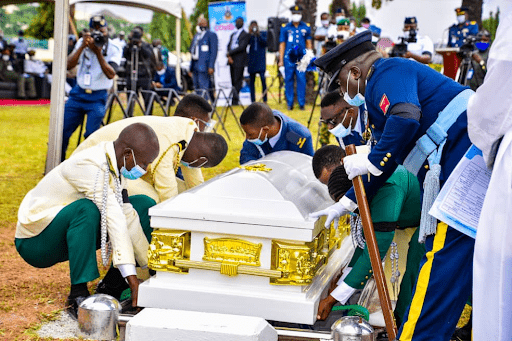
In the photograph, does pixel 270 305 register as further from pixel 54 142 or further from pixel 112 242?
pixel 54 142

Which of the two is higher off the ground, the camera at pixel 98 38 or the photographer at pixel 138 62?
the camera at pixel 98 38

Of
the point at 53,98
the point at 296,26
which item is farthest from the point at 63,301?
the point at 296,26

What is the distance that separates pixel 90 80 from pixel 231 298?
455 cm

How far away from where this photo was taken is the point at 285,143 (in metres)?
5.01

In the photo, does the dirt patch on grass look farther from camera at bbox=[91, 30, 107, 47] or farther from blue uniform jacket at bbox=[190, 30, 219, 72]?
blue uniform jacket at bbox=[190, 30, 219, 72]

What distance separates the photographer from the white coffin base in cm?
303

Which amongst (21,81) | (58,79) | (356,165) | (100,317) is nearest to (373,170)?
(356,165)

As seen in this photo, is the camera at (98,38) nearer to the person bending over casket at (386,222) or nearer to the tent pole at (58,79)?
the tent pole at (58,79)

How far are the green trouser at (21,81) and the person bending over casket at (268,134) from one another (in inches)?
556

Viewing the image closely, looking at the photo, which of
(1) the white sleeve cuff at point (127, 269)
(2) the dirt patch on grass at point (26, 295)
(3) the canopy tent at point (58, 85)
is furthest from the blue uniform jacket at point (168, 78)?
(1) the white sleeve cuff at point (127, 269)

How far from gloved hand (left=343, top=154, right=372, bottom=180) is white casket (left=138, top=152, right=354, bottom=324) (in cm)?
35

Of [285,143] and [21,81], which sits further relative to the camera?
[21,81]

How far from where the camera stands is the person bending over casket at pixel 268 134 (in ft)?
15.6

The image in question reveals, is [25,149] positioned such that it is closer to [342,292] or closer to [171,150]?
[171,150]
